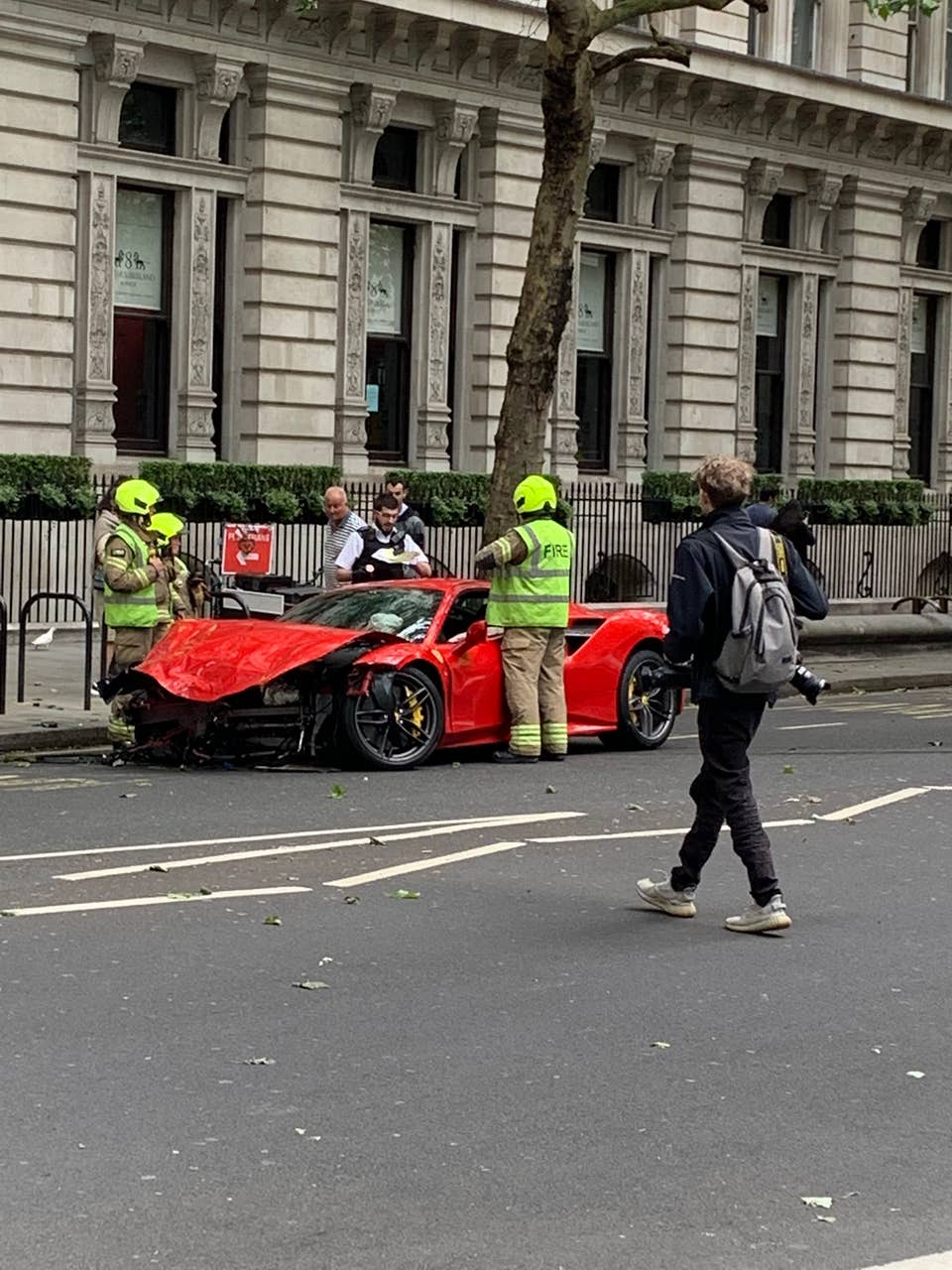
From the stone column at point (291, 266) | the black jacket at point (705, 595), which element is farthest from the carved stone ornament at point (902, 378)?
the black jacket at point (705, 595)

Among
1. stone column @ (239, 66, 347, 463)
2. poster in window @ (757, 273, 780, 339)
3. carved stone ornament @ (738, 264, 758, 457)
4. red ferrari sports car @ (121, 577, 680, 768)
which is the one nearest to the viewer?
red ferrari sports car @ (121, 577, 680, 768)

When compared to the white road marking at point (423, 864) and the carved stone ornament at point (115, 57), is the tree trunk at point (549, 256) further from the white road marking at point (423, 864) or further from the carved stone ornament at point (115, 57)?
the white road marking at point (423, 864)

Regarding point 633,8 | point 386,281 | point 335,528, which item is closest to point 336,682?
point 335,528

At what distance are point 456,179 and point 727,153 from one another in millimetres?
5084

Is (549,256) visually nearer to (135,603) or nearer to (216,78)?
(135,603)

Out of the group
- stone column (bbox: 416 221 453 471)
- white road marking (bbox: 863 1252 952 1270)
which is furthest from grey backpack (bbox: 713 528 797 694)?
stone column (bbox: 416 221 453 471)

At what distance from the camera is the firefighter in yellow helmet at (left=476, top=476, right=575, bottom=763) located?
52.4 feet

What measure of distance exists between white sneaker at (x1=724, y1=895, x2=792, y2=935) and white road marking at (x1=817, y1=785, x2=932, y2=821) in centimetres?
351

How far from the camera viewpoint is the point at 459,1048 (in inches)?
294

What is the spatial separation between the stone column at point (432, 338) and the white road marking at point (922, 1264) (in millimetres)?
25971

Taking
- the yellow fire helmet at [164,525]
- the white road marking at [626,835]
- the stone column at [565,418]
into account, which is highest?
the stone column at [565,418]

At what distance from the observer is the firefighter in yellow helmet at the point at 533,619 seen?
52.4 feet

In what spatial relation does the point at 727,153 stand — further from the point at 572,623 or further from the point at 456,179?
the point at 572,623

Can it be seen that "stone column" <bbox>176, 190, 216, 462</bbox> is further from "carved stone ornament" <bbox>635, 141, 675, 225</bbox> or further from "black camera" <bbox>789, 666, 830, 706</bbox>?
"black camera" <bbox>789, 666, 830, 706</bbox>
